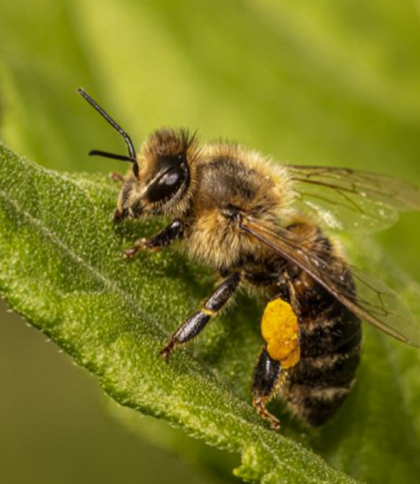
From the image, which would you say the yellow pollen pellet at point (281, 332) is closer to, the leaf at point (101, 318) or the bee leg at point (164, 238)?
the leaf at point (101, 318)

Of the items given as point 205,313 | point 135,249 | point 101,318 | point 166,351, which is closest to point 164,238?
point 135,249

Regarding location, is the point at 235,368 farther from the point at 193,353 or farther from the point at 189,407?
the point at 189,407

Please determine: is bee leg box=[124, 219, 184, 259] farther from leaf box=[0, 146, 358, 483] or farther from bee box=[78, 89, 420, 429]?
leaf box=[0, 146, 358, 483]

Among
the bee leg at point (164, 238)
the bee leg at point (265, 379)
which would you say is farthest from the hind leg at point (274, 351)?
the bee leg at point (164, 238)

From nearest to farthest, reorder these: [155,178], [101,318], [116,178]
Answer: [101,318]
[155,178]
[116,178]

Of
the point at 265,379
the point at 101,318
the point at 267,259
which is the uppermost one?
the point at 267,259

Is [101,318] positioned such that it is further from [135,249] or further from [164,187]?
[164,187]
